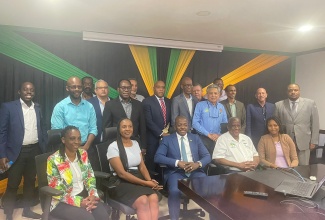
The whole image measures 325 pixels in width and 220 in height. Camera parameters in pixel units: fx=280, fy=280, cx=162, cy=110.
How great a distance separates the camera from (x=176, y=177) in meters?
2.98

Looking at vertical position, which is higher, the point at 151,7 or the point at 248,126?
the point at 151,7

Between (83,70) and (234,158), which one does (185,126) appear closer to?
(234,158)

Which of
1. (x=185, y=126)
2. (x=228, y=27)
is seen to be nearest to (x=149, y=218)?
(x=185, y=126)

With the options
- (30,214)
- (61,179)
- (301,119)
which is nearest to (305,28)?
(301,119)

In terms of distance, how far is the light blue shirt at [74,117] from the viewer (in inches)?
124

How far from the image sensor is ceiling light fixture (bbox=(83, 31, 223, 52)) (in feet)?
15.0

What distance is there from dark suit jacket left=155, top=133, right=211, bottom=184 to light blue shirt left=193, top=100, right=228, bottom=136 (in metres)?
0.44

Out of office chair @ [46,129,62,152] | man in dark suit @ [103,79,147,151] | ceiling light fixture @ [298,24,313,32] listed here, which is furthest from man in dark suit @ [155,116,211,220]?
ceiling light fixture @ [298,24,313,32]

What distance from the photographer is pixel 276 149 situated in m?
3.34

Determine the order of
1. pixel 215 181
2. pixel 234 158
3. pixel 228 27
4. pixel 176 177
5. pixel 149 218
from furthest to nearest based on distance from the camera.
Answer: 1. pixel 228 27
2. pixel 234 158
3. pixel 176 177
4. pixel 149 218
5. pixel 215 181

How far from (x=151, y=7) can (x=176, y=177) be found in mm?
1984

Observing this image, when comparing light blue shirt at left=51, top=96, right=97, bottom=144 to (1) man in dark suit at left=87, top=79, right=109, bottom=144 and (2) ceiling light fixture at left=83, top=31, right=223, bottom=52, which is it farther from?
(2) ceiling light fixture at left=83, top=31, right=223, bottom=52

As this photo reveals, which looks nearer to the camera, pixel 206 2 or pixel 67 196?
pixel 67 196

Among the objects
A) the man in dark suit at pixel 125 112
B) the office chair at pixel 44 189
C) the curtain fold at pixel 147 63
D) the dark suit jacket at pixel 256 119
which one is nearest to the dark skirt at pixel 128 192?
the office chair at pixel 44 189
